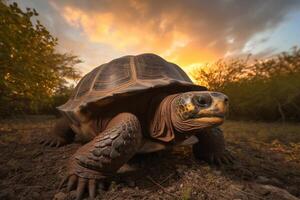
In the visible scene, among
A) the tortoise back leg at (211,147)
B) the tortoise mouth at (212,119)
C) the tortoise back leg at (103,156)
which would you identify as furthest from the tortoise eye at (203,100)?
the tortoise back leg at (211,147)

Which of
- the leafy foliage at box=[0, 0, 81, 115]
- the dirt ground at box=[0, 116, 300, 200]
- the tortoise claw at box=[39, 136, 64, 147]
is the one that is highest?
the leafy foliage at box=[0, 0, 81, 115]

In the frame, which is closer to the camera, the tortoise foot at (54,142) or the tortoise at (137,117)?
the tortoise at (137,117)

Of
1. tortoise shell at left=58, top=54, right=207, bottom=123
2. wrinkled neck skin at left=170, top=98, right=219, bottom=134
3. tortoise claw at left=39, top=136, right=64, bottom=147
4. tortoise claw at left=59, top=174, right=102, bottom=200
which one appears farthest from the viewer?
tortoise claw at left=39, top=136, right=64, bottom=147

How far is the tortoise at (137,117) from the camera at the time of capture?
1.61m

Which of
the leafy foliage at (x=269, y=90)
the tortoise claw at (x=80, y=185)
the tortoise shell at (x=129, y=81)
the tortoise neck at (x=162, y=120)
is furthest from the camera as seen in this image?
the leafy foliage at (x=269, y=90)

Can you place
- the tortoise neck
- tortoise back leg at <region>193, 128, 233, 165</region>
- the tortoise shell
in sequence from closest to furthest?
the tortoise neck < the tortoise shell < tortoise back leg at <region>193, 128, 233, 165</region>

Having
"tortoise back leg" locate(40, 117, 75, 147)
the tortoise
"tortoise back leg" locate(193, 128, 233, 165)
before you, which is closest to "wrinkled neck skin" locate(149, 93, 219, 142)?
the tortoise

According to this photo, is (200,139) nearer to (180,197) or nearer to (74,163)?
(180,197)

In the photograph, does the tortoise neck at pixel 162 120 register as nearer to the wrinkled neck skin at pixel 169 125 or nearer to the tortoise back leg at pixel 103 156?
the wrinkled neck skin at pixel 169 125

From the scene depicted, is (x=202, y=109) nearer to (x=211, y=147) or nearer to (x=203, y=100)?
(x=203, y=100)

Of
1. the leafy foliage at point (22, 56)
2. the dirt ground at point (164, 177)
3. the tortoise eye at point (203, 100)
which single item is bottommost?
the dirt ground at point (164, 177)

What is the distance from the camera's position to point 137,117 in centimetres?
222

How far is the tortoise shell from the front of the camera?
2.07 m

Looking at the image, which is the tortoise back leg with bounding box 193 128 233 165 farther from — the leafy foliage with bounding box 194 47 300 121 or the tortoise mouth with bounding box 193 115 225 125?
the leafy foliage with bounding box 194 47 300 121
